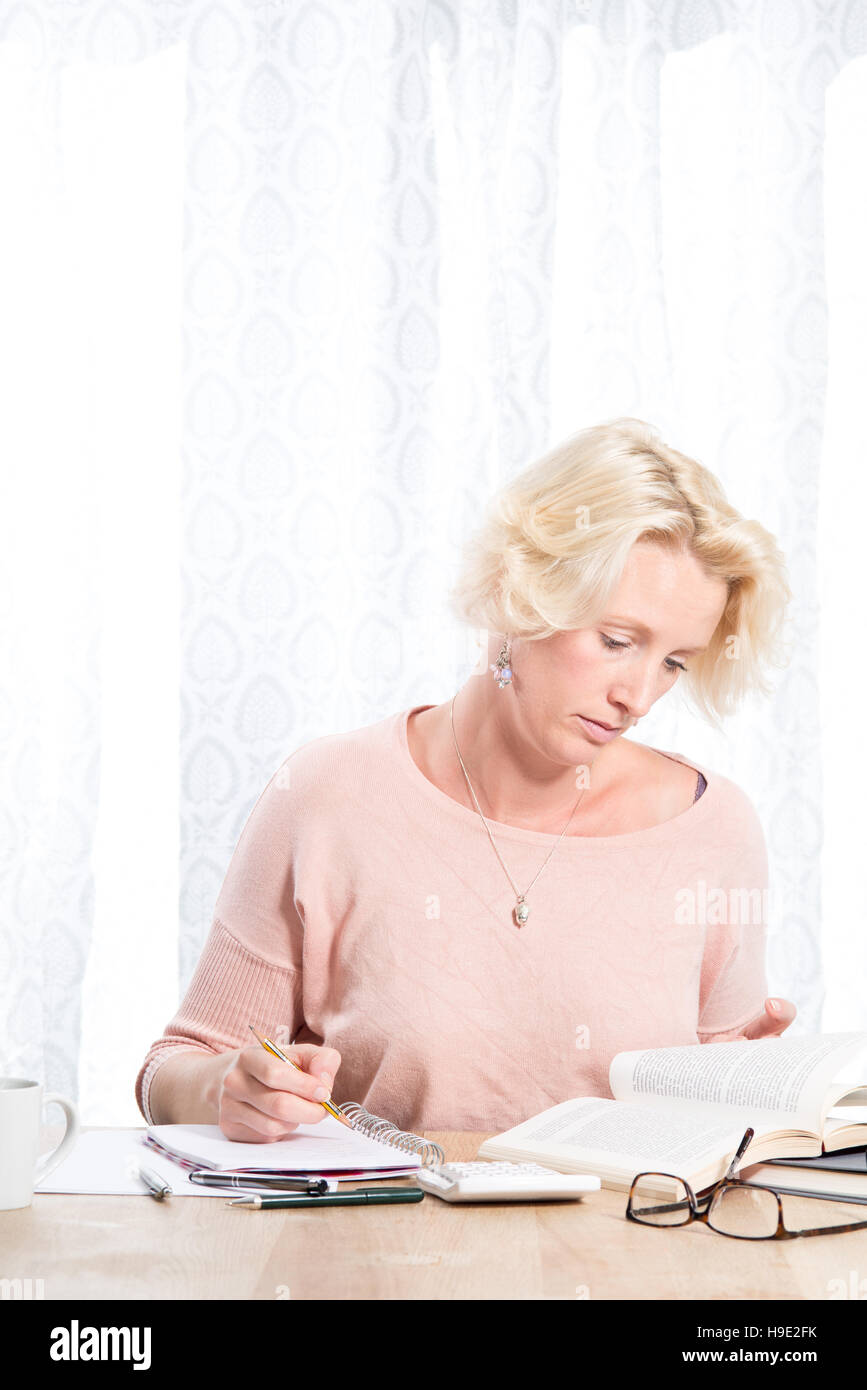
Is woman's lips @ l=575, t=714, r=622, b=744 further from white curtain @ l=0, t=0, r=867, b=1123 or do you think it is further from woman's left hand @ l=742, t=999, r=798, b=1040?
white curtain @ l=0, t=0, r=867, b=1123

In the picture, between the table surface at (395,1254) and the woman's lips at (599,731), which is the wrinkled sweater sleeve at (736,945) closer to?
the woman's lips at (599,731)

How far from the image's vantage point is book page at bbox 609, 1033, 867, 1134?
0.98m

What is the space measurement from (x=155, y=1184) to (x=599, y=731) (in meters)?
0.66

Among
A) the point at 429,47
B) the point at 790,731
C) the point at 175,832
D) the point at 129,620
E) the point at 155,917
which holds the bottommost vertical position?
the point at 155,917

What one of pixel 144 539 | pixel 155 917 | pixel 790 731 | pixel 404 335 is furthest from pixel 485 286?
pixel 155 917

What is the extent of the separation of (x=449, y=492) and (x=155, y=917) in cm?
96

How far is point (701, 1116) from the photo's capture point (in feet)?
3.30

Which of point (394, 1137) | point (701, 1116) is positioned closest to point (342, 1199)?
point (394, 1137)

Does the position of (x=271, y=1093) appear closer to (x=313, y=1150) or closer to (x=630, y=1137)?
(x=313, y=1150)

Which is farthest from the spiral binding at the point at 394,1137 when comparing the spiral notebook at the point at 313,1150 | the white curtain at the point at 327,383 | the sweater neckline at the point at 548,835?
the white curtain at the point at 327,383

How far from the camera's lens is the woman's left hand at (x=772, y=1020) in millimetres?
1312

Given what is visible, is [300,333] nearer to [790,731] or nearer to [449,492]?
[449,492]

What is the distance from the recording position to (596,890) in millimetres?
1383

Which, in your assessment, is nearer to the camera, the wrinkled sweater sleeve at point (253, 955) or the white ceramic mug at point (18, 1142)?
the white ceramic mug at point (18, 1142)
